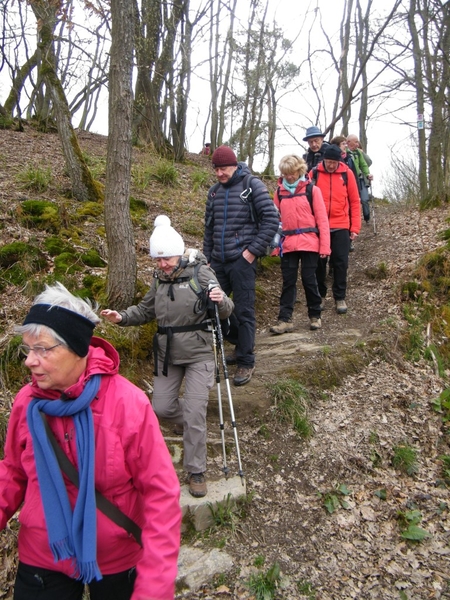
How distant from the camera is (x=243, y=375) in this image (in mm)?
5215

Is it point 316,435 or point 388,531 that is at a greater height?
point 316,435

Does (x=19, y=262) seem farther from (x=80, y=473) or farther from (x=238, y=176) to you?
(x=80, y=473)

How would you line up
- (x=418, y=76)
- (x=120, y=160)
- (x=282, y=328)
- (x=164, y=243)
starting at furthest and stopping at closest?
1. (x=418, y=76)
2. (x=282, y=328)
3. (x=120, y=160)
4. (x=164, y=243)

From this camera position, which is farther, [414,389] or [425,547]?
[414,389]

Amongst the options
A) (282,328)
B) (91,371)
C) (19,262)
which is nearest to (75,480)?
(91,371)

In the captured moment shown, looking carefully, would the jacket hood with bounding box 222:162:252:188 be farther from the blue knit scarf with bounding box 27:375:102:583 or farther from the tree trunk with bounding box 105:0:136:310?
the blue knit scarf with bounding box 27:375:102:583

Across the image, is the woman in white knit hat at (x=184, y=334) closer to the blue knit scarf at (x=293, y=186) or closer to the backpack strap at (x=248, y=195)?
the backpack strap at (x=248, y=195)

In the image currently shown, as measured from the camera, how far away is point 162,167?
10.7 metres

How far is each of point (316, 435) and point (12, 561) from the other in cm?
302

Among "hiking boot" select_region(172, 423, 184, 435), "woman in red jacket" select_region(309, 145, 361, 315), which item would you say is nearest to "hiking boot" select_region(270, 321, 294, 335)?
"woman in red jacket" select_region(309, 145, 361, 315)

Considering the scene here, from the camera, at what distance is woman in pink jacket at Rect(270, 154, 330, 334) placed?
620cm

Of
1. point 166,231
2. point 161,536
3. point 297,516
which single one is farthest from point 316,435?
point 161,536

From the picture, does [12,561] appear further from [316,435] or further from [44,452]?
[316,435]

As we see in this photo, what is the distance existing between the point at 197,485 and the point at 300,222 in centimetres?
372
